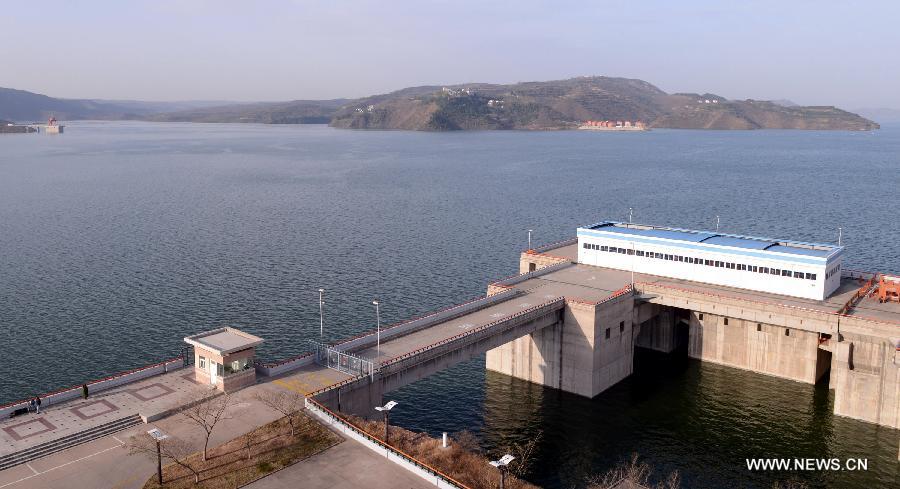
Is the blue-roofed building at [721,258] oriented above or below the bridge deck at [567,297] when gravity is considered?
above

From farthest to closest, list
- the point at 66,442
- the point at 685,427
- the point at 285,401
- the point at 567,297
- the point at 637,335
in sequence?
the point at 637,335
the point at 567,297
the point at 685,427
the point at 285,401
the point at 66,442

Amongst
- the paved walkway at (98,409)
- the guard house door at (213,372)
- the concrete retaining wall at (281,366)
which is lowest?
the paved walkway at (98,409)

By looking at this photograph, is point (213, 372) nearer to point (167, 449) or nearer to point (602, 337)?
point (167, 449)

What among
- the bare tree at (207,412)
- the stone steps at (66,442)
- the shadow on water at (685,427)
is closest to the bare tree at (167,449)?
the bare tree at (207,412)

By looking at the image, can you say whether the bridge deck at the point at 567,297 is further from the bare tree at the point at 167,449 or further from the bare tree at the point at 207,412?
the bare tree at the point at 167,449

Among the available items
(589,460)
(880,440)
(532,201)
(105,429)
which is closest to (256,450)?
(105,429)

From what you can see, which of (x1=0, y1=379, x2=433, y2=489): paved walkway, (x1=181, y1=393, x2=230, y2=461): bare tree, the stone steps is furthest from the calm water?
the stone steps

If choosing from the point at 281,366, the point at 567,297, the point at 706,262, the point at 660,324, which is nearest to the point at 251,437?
the point at 281,366
